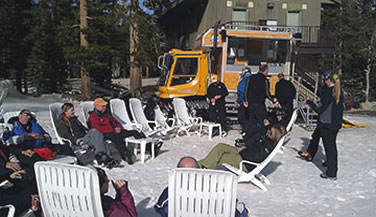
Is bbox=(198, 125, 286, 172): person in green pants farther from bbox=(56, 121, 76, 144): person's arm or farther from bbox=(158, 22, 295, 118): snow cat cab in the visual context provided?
bbox=(158, 22, 295, 118): snow cat cab

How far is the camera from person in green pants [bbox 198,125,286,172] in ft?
16.3

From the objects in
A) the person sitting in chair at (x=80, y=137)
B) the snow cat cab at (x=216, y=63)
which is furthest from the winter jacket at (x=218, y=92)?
the person sitting in chair at (x=80, y=137)

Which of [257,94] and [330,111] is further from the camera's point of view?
[257,94]

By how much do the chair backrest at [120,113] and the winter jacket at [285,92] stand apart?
3.58m

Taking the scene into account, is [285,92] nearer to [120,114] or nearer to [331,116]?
[331,116]

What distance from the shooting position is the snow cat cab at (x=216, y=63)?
1052cm

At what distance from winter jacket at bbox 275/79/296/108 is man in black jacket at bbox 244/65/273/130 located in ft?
3.32

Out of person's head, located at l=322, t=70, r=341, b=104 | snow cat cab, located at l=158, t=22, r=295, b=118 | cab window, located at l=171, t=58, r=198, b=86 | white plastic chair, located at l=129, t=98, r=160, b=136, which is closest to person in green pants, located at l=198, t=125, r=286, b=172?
person's head, located at l=322, t=70, r=341, b=104

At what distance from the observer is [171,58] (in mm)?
10953

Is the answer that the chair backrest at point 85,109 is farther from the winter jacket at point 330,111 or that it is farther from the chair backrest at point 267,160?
the winter jacket at point 330,111

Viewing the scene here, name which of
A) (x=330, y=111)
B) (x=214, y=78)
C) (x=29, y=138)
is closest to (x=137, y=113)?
(x=214, y=78)

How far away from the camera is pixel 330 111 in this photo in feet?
17.7

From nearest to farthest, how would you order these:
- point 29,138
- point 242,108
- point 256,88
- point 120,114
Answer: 1. point 29,138
2. point 256,88
3. point 120,114
4. point 242,108

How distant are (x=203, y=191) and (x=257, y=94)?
17.1 feet
